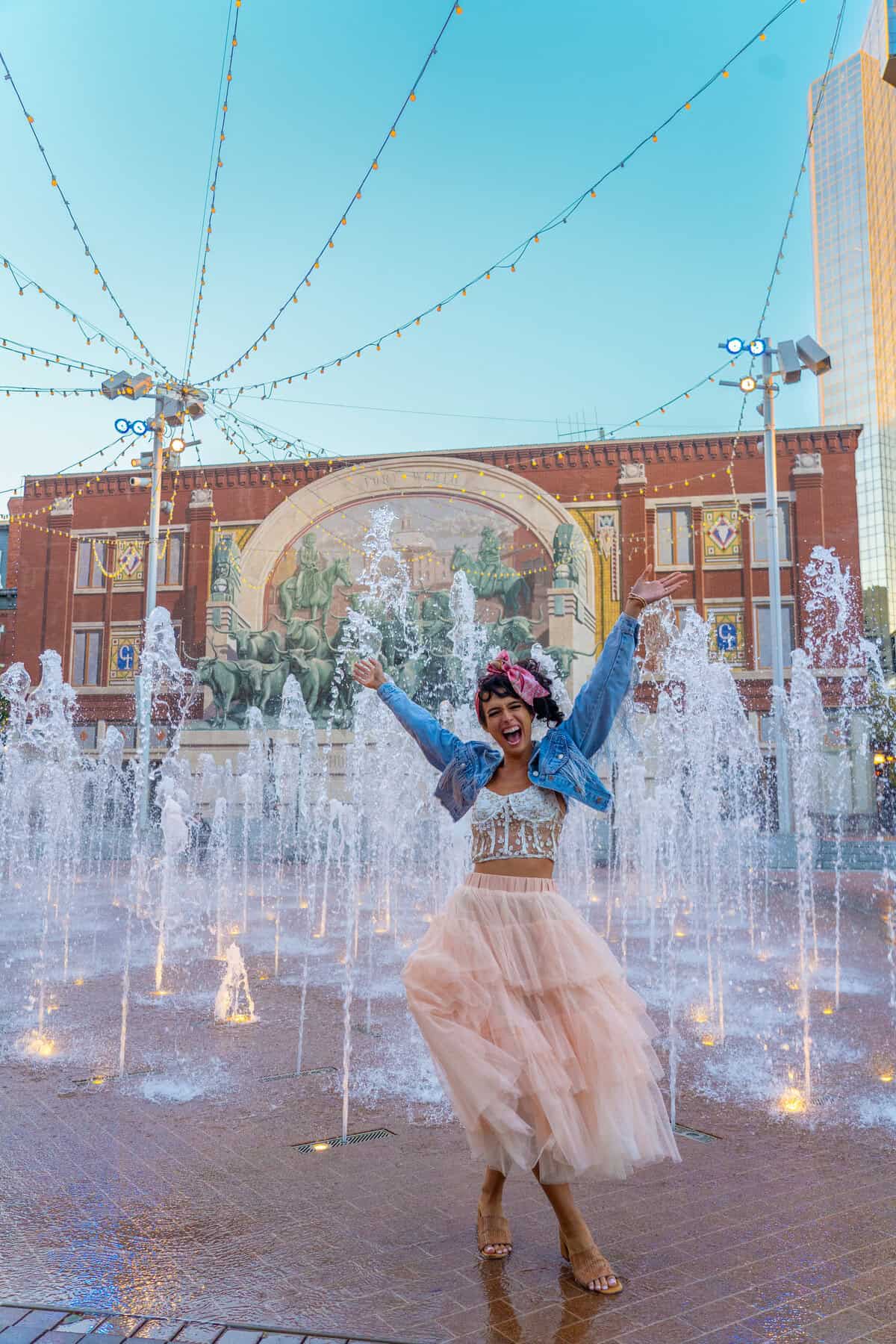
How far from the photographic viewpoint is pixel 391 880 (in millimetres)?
15578

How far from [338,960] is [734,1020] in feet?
10.5

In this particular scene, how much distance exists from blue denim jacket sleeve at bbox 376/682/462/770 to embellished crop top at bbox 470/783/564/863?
0.85 feet

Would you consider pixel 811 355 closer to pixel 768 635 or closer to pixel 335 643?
pixel 768 635

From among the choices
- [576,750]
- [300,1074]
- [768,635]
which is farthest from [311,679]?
[576,750]

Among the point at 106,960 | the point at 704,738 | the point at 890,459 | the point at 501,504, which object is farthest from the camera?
the point at 890,459

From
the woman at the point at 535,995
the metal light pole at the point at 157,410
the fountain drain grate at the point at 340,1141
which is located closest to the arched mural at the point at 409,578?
the metal light pole at the point at 157,410

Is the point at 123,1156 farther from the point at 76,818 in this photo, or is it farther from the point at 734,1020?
the point at 76,818

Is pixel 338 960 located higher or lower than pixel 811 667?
lower

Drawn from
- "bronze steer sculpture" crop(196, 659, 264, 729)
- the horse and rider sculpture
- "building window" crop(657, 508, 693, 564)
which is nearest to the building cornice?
"building window" crop(657, 508, 693, 564)

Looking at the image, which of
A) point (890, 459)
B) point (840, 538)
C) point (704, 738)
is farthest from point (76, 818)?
point (890, 459)

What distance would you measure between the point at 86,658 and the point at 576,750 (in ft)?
90.2

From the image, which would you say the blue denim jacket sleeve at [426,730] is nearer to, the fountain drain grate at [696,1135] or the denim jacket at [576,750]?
the denim jacket at [576,750]

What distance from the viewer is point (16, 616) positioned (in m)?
29.2

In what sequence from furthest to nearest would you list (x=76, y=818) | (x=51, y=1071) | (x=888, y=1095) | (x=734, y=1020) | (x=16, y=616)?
(x=16, y=616) → (x=76, y=818) → (x=734, y=1020) → (x=51, y=1071) → (x=888, y=1095)
